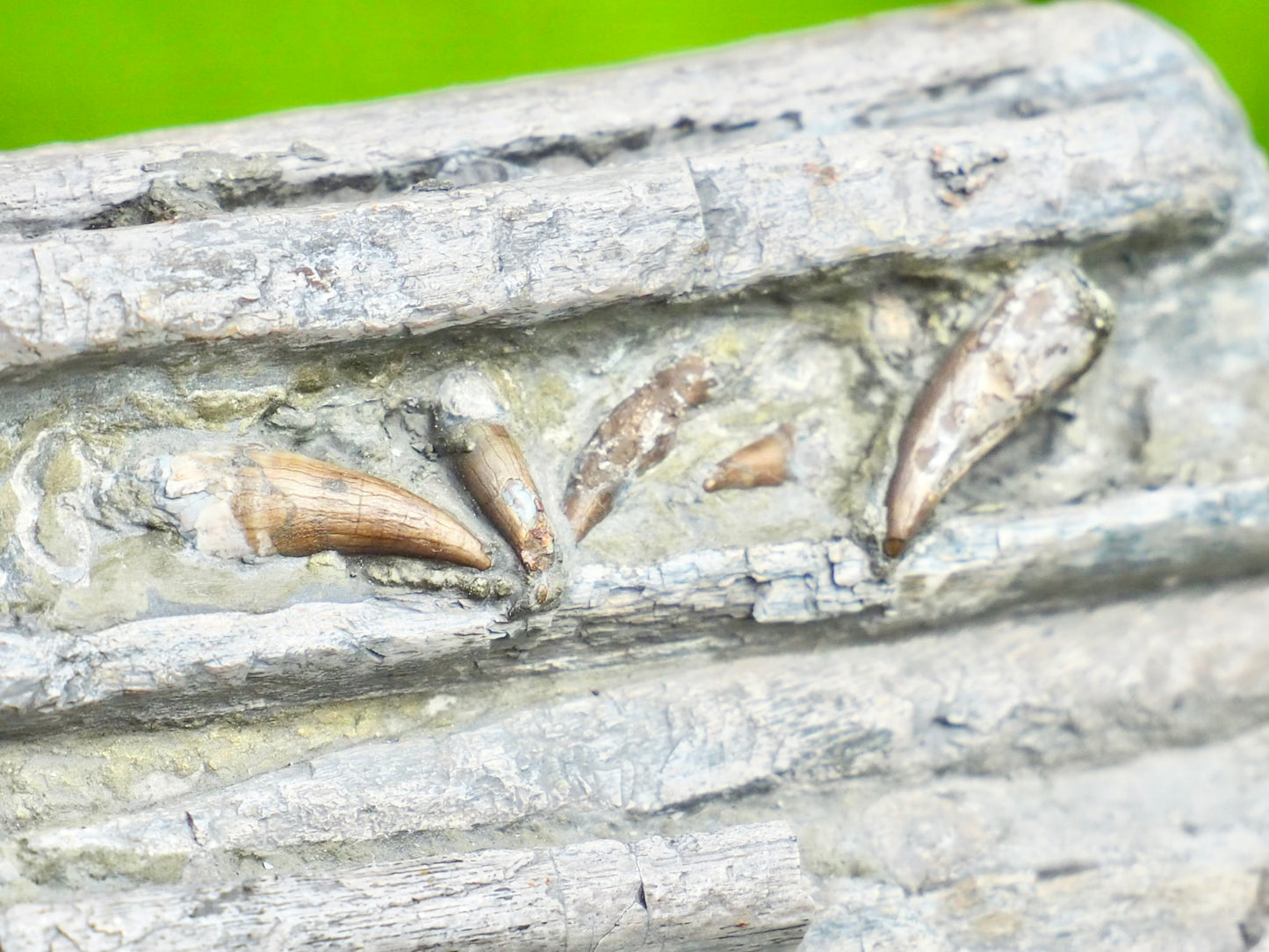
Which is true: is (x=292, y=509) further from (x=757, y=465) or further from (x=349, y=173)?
(x=757, y=465)

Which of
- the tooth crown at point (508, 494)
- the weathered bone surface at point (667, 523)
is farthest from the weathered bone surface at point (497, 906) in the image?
the tooth crown at point (508, 494)

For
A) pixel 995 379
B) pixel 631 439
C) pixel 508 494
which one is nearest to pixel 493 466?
pixel 508 494

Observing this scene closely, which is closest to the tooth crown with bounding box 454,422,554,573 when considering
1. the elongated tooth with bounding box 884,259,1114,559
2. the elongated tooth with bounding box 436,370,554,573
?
the elongated tooth with bounding box 436,370,554,573

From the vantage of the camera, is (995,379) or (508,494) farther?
(995,379)

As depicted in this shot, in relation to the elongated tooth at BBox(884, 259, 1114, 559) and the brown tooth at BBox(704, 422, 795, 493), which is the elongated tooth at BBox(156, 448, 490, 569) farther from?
the elongated tooth at BBox(884, 259, 1114, 559)

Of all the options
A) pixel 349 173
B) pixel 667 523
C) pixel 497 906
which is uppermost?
pixel 349 173

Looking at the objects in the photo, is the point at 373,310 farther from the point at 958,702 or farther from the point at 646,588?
the point at 958,702
